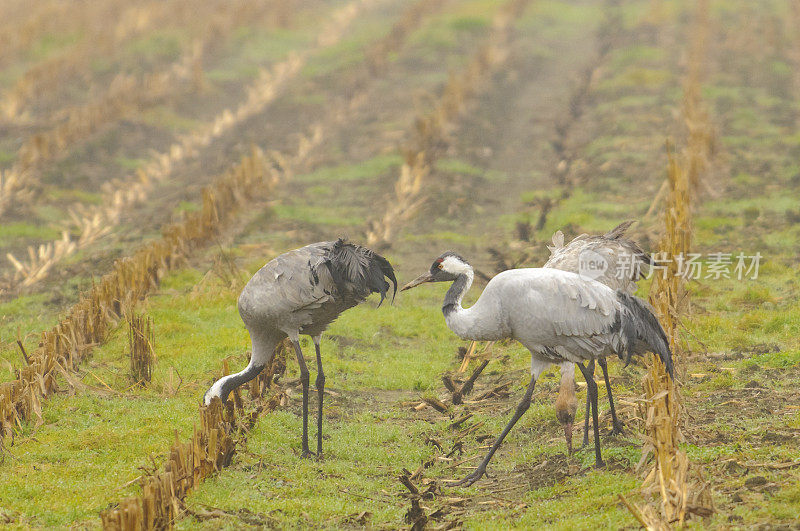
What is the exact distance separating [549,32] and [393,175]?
1208cm

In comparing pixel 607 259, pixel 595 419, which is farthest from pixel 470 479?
pixel 607 259

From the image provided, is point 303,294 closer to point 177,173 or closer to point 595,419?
point 595,419

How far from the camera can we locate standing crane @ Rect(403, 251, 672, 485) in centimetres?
755

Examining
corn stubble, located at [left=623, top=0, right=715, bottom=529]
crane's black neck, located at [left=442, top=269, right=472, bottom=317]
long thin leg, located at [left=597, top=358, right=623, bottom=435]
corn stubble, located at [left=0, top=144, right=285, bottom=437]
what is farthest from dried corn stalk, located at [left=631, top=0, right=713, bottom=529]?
corn stubble, located at [left=0, top=144, right=285, bottom=437]

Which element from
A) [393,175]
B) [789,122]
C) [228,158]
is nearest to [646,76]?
[789,122]

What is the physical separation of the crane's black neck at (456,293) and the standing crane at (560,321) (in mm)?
74

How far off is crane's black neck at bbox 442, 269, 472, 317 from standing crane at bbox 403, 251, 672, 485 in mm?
74

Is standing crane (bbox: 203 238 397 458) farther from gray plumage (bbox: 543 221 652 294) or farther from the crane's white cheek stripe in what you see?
gray plumage (bbox: 543 221 652 294)

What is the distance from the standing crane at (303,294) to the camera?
8.47 meters

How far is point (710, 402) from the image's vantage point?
863 cm

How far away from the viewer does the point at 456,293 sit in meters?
8.08

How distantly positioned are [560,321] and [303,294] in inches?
95.4

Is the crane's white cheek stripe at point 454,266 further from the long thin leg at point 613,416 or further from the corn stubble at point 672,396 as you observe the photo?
the corn stubble at point 672,396

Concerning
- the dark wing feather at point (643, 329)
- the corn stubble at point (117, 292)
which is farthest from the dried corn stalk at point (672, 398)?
the corn stubble at point (117, 292)
